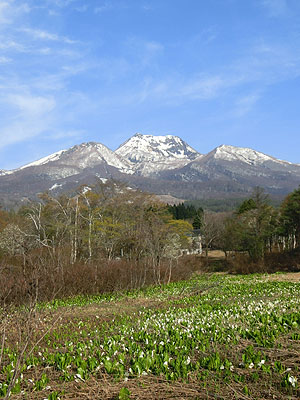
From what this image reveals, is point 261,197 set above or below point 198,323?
above

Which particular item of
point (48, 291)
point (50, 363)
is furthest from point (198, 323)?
point (48, 291)

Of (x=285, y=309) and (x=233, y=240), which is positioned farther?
(x=233, y=240)

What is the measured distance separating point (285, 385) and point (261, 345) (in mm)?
1494

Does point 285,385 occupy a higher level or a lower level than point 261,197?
lower

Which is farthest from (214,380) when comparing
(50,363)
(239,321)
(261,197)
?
(261,197)

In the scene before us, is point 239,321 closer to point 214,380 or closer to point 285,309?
point 285,309

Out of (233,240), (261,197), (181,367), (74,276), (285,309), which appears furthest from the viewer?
(233,240)

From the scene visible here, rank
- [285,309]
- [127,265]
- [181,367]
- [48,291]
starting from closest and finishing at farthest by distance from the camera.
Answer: [181,367] < [285,309] < [48,291] < [127,265]

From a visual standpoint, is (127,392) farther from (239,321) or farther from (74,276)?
(74,276)

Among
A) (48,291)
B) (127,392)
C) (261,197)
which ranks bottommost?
(48,291)

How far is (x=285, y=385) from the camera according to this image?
4.18 metres

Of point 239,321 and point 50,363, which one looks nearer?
point 50,363

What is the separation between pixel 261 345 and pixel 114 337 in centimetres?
291

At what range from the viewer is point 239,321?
774cm
